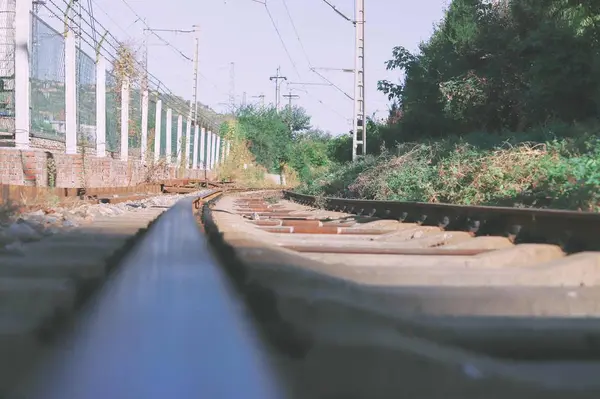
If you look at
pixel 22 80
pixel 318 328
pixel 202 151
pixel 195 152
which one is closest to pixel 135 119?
pixel 22 80

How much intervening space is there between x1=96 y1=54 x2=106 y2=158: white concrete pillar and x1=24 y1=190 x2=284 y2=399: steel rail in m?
15.6

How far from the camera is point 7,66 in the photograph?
13453 millimetres

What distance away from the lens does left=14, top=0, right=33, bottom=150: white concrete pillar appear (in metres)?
12.2

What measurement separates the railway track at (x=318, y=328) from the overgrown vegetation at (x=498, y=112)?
459cm

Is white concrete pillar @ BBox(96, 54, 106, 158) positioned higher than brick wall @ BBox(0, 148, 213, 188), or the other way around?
white concrete pillar @ BBox(96, 54, 106, 158)

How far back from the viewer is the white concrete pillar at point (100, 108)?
58.8 ft

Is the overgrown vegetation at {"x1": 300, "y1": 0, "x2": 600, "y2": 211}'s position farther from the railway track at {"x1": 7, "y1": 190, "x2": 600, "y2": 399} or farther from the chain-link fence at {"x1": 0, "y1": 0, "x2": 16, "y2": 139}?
the chain-link fence at {"x1": 0, "y1": 0, "x2": 16, "y2": 139}

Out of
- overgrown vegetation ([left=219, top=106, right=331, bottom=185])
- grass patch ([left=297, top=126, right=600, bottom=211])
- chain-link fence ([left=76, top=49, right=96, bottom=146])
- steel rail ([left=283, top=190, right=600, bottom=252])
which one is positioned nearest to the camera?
steel rail ([left=283, top=190, right=600, bottom=252])

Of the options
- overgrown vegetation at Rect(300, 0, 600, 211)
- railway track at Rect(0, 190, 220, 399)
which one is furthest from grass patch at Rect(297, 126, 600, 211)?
railway track at Rect(0, 190, 220, 399)

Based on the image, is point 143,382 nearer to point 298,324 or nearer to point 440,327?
point 298,324

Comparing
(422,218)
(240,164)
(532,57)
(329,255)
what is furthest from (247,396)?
(240,164)

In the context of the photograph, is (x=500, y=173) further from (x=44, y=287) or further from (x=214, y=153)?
(x=214, y=153)

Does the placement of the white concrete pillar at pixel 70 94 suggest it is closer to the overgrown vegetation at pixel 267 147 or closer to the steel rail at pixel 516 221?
the steel rail at pixel 516 221

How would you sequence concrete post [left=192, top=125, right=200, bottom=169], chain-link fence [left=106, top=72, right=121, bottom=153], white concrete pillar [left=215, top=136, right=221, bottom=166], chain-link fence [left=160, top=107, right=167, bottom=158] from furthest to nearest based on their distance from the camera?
white concrete pillar [left=215, top=136, right=221, bottom=166]
concrete post [left=192, top=125, right=200, bottom=169]
chain-link fence [left=160, top=107, right=167, bottom=158]
chain-link fence [left=106, top=72, right=121, bottom=153]
